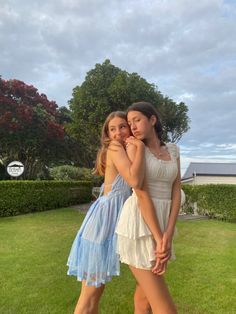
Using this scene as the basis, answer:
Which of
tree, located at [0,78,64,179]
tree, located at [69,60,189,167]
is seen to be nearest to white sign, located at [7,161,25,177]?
tree, located at [69,60,189,167]

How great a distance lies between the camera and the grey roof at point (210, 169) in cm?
2413

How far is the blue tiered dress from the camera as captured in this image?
2594 millimetres

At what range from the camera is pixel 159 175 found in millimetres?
2316

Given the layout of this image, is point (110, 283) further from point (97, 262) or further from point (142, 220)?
point (142, 220)

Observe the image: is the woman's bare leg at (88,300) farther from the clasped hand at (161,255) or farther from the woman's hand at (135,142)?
the woman's hand at (135,142)

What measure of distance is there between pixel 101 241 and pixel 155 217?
523 millimetres

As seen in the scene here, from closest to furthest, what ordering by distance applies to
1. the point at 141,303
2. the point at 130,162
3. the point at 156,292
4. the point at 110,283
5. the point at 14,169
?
the point at 156,292
the point at 130,162
the point at 141,303
the point at 110,283
the point at 14,169

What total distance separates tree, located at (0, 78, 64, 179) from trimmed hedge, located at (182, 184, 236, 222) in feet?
34.4

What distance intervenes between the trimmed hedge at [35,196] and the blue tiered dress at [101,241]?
11803 mm

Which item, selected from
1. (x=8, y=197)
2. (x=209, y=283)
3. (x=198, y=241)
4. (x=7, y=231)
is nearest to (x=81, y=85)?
(x=8, y=197)

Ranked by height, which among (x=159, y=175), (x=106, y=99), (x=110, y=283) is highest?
(x=106, y=99)

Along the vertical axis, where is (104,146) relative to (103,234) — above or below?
above

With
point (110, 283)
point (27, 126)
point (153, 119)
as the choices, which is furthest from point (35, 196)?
point (153, 119)

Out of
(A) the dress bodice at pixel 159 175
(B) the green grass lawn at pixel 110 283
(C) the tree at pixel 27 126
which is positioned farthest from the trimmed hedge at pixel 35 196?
(A) the dress bodice at pixel 159 175
